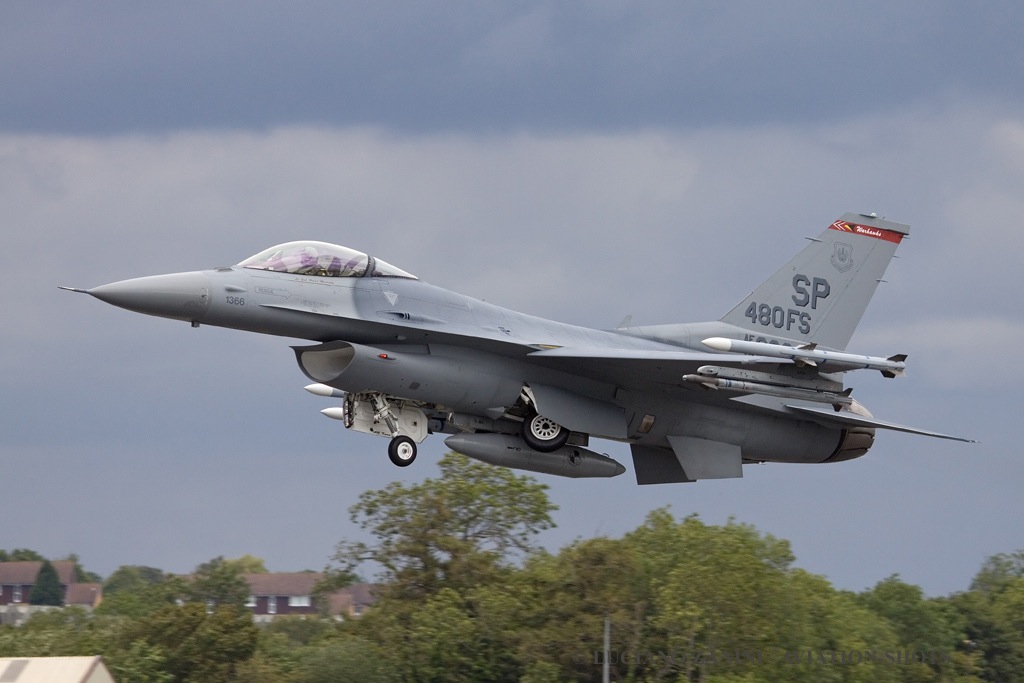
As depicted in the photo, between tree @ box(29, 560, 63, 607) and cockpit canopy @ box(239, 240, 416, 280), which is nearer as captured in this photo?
cockpit canopy @ box(239, 240, 416, 280)

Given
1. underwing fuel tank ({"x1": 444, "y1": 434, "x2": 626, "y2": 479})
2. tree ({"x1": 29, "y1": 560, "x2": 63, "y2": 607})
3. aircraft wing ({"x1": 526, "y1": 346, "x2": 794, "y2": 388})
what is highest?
tree ({"x1": 29, "y1": 560, "x2": 63, "y2": 607})

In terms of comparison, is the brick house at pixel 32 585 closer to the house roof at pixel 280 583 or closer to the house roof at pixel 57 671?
the house roof at pixel 280 583

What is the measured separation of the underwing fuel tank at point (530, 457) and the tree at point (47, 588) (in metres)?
86.8

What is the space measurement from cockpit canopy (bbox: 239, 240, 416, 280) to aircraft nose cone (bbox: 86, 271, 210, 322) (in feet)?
3.02

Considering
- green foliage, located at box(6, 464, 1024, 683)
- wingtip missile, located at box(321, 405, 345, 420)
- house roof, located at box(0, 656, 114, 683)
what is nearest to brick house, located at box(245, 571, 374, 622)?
green foliage, located at box(6, 464, 1024, 683)

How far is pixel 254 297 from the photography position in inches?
799

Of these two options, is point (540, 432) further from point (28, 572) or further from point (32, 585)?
point (28, 572)

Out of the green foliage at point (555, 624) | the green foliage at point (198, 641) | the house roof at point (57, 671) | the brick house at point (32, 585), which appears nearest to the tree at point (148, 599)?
the green foliage at point (555, 624)

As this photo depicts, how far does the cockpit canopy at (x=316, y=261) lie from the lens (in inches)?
818

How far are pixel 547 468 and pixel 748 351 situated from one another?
441cm

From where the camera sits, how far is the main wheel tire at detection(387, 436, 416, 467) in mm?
21266

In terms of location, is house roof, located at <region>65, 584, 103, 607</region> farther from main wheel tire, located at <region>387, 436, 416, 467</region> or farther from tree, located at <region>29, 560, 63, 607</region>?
main wheel tire, located at <region>387, 436, 416, 467</region>

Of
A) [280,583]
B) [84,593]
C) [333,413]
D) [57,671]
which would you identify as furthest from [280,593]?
[333,413]

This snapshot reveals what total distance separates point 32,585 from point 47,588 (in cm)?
131
